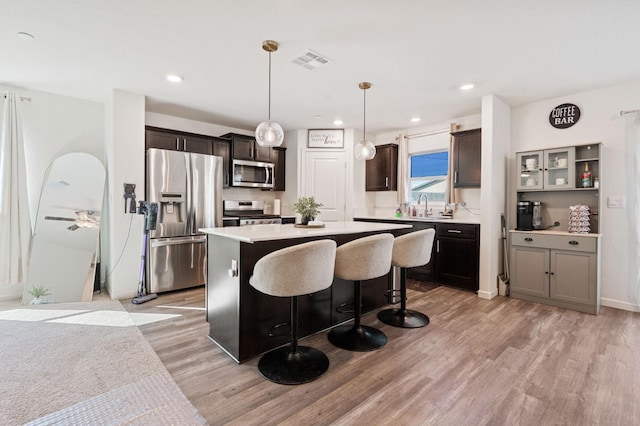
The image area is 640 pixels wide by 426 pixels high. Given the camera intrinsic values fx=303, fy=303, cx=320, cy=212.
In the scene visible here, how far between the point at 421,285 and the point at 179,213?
367 centimetres

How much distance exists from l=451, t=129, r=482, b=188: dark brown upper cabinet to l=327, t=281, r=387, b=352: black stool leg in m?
2.83

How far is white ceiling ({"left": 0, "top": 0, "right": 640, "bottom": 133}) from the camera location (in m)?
2.20

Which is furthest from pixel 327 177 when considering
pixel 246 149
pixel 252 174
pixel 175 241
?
pixel 175 241

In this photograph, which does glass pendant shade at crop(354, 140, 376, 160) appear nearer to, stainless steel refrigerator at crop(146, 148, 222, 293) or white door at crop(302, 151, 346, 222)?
white door at crop(302, 151, 346, 222)


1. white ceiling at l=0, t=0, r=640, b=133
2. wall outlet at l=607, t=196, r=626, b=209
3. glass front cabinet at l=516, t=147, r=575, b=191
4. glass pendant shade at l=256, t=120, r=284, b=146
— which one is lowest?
→ wall outlet at l=607, t=196, r=626, b=209

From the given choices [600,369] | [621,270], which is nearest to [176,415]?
[600,369]

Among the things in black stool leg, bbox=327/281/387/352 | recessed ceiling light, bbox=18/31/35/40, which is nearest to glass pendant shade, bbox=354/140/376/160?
black stool leg, bbox=327/281/387/352

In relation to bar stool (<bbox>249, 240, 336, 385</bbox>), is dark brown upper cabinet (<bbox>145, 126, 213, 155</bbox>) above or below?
above

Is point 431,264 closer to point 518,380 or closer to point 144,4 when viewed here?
point 518,380

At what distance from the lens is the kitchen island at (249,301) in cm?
230

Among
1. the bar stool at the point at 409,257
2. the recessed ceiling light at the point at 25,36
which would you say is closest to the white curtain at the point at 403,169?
the bar stool at the point at 409,257

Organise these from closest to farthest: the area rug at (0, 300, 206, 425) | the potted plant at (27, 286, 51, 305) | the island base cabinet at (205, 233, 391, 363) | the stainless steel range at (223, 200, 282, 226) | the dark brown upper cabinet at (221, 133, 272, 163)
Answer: the area rug at (0, 300, 206, 425) → the island base cabinet at (205, 233, 391, 363) → the potted plant at (27, 286, 51, 305) → the stainless steel range at (223, 200, 282, 226) → the dark brown upper cabinet at (221, 133, 272, 163)

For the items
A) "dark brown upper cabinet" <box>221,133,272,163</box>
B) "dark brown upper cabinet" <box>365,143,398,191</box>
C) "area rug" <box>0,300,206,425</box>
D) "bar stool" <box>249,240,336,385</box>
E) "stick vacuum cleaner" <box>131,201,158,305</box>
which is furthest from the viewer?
"dark brown upper cabinet" <box>365,143,398,191</box>

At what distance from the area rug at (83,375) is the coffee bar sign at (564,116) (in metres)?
5.00
